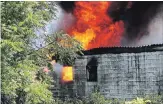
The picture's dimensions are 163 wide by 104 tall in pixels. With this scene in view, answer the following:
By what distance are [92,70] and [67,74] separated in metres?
1.58

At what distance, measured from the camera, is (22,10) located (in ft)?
47.9

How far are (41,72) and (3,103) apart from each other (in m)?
3.24

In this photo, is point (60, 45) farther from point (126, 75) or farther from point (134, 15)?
point (134, 15)

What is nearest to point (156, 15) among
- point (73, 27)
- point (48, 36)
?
point (73, 27)

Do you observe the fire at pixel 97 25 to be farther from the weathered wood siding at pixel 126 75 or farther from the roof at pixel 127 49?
the weathered wood siding at pixel 126 75

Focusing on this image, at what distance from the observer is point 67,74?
22359mm

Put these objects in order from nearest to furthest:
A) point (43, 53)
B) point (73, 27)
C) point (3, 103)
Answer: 1. point (3, 103)
2. point (43, 53)
3. point (73, 27)

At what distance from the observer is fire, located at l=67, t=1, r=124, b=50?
25.6 meters

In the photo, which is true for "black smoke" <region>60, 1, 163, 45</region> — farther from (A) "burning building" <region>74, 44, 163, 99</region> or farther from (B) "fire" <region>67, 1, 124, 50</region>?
(A) "burning building" <region>74, 44, 163, 99</region>

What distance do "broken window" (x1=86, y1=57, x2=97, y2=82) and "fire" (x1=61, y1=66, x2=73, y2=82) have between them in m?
1.05

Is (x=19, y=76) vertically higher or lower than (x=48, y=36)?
lower

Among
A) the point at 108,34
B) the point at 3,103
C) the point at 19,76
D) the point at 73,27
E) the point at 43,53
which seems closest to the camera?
the point at 19,76

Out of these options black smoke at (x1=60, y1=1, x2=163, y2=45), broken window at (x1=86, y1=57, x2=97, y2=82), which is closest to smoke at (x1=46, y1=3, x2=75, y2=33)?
black smoke at (x1=60, y1=1, x2=163, y2=45)

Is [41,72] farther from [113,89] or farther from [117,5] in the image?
[117,5]
